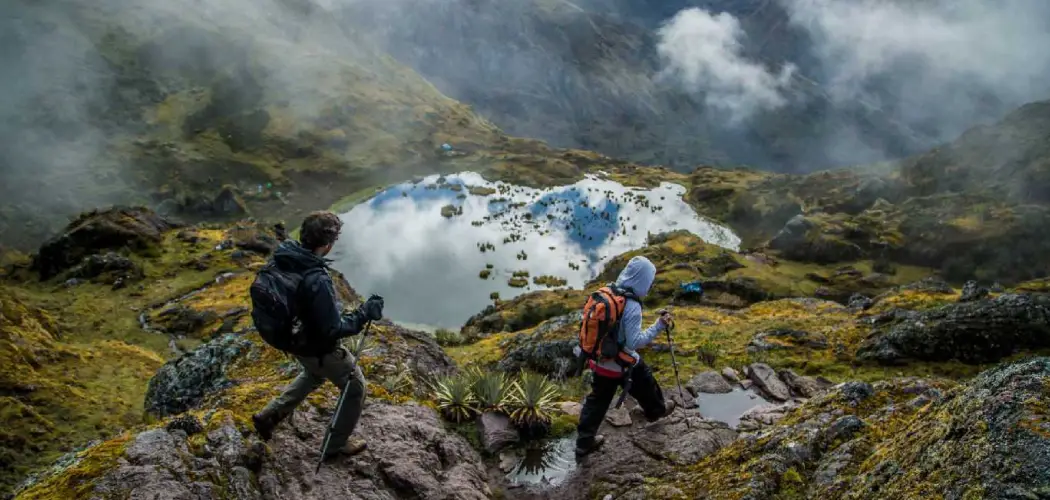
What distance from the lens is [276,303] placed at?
7199 millimetres

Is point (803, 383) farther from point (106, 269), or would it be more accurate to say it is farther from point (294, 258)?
point (106, 269)

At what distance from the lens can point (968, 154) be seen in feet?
295

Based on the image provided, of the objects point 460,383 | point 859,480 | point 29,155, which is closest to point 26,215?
point 29,155

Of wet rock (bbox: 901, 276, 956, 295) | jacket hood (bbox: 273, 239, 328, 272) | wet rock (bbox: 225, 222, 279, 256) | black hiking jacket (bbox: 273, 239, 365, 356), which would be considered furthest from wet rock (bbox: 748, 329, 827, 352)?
wet rock (bbox: 225, 222, 279, 256)

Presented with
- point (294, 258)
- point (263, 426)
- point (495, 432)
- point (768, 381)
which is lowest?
point (263, 426)

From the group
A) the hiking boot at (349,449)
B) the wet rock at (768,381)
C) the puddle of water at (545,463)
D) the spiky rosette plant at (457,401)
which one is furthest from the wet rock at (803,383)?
the hiking boot at (349,449)

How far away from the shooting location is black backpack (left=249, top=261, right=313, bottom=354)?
23.5 ft

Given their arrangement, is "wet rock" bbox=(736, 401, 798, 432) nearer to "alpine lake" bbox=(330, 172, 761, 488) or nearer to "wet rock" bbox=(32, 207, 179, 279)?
"alpine lake" bbox=(330, 172, 761, 488)

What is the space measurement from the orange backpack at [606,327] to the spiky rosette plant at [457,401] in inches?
147

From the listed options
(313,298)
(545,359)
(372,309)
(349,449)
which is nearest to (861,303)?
(545,359)

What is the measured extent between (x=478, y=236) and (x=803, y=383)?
229 ft

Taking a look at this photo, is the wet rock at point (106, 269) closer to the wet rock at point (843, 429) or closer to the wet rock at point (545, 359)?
the wet rock at point (545, 359)

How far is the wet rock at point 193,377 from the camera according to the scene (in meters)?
13.9

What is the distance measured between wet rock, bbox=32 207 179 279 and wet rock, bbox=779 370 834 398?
2301 inches
